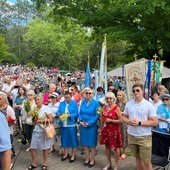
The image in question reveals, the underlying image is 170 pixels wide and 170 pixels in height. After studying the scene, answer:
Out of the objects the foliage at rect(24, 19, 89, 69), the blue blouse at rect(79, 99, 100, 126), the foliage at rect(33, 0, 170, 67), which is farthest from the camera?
the foliage at rect(24, 19, 89, 69)

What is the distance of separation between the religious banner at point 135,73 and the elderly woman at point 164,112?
1.44m

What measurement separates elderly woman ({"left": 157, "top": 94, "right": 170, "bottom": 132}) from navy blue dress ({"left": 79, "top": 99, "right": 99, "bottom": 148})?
1.39m

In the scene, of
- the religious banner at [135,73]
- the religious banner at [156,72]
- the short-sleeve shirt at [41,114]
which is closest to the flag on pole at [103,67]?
the religious banner at [135,73]

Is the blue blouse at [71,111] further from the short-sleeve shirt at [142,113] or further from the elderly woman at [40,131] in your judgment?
the short-sleeve shirt at [142,113]

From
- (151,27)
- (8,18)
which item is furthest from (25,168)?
(8,18)

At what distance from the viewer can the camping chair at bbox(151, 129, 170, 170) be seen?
470cm

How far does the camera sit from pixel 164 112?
230 inches

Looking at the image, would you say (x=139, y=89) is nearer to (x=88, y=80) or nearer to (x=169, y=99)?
(x=169, y=99)

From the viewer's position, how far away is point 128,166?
19.1ft

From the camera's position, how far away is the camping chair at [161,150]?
4703 mm

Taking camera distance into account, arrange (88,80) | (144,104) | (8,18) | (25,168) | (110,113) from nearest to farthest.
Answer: (144,104) < (110,113) < (25,168) < (88,80) < (8,18)

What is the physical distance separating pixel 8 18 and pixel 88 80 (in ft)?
267

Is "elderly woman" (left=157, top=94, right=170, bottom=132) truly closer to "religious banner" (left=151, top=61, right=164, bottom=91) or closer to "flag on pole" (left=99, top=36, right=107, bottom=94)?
"religious banner" (left=151, top=61, right=164, bottom=91)

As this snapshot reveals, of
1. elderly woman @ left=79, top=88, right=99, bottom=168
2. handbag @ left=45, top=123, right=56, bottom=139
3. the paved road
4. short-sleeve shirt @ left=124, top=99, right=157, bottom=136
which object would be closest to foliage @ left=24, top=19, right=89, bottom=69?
the paved road
